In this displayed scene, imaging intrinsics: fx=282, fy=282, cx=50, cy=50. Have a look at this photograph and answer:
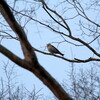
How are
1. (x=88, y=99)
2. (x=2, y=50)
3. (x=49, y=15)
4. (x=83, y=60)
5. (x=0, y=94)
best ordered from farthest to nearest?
(x=88, y=99)
(x=0, y=94)
(x=49, y=15)
(x=83, y=60)
(x=2, y=50)

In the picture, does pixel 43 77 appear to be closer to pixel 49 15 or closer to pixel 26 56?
pixel 26 56

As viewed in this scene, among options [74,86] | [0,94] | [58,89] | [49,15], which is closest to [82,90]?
[74,86]

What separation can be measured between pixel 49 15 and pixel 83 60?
4.58 ft

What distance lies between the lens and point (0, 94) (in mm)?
8898

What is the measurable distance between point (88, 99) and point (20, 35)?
7.86 m

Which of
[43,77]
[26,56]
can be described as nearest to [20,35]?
[26,56]

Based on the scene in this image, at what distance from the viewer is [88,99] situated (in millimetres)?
9922

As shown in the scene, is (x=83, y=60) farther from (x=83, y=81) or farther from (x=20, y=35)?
(x=83, y=81)

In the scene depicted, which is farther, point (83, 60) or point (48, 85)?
point (83, 60)

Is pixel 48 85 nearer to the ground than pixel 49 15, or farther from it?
nearer to the ground

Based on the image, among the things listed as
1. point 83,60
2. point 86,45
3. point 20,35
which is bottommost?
point 20,35

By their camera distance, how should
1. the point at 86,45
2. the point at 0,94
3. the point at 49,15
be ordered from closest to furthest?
the point at 86,45 < the point at 49,15 < the point at 0,94

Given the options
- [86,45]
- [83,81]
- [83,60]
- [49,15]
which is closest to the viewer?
[83,60]

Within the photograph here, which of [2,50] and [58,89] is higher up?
[2,50]
